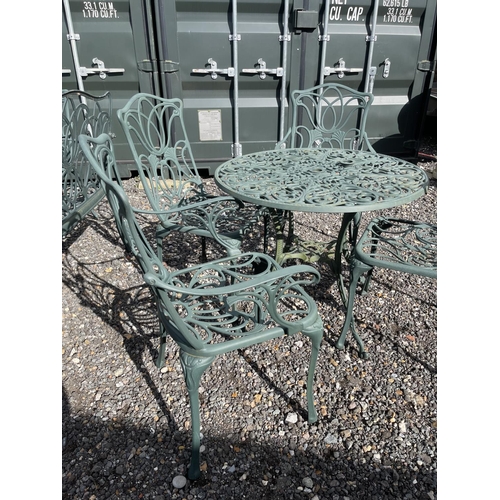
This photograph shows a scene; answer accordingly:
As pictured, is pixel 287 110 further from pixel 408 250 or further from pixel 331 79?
pixel 408 250

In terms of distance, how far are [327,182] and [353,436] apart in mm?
1145

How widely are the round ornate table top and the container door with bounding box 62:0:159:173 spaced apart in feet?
6.40

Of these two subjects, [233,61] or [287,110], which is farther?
[287,110]

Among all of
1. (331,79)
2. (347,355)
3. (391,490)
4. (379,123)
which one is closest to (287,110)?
(331,79)

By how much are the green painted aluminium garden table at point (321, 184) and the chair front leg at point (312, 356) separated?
1.56 ft

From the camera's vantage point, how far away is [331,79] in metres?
3.84

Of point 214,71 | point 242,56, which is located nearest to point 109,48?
point 214,71

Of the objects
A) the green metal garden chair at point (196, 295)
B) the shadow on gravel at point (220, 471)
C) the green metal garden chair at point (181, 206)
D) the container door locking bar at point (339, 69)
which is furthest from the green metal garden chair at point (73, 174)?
the container door locking bar at point (339, 69)

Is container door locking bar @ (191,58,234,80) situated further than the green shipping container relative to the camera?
Yes

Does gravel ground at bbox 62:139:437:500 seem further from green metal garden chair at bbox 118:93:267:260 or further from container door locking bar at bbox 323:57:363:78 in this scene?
container door locking bar at bbox 323:57:363:78

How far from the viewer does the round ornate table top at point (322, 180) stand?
1.66 meters

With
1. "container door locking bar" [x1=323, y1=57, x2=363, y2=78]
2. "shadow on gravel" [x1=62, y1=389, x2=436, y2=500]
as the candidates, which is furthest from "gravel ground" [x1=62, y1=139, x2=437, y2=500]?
"container door locking bar" [x1=323, y1=57, x2=363, y2=78]

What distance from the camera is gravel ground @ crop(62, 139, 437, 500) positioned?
145cm

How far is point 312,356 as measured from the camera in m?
1.55
